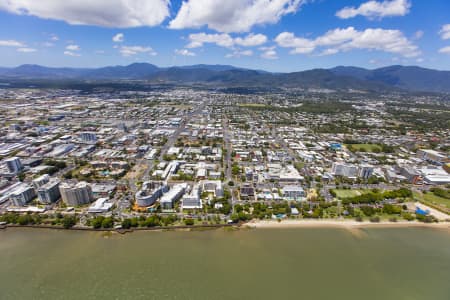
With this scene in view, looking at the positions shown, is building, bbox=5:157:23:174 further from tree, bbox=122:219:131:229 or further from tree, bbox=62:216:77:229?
tree, bbox=122:219:131:229

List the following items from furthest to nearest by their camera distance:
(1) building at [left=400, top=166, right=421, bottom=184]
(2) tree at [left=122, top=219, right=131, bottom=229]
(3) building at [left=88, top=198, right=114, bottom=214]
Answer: (1) building at [left=400, top=166, right=421, bottom=184]
(3) building at [left=88, top=198, right=114, bottom=214]
(2) tree at [left=122, top=219, right=131, bottom=229]

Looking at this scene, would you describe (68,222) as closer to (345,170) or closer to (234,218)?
(234,218)

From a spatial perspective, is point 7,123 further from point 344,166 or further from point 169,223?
point 344,166

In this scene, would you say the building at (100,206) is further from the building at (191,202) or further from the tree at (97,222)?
the building at (191,202)

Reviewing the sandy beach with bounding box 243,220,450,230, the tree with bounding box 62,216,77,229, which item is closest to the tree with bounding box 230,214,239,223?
the sandy beach with bounding box 243,220,450,230

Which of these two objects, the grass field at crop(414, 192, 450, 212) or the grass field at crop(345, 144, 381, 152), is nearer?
the grass field at crop(414, 192, 450, 212)
